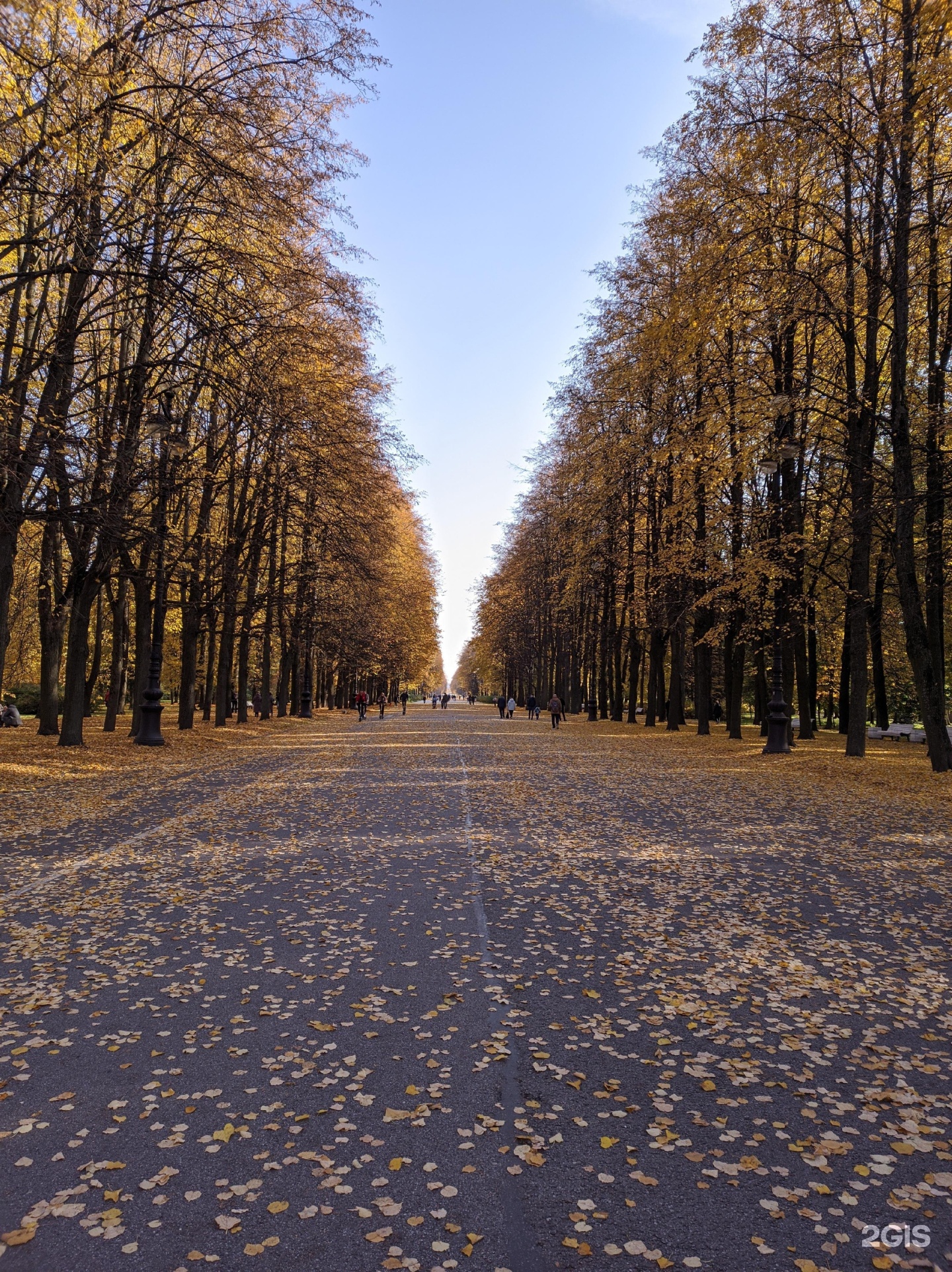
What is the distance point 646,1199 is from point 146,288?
12429mm

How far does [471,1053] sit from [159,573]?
54.7ft

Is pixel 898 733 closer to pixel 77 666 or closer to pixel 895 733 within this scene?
pixel 895 733

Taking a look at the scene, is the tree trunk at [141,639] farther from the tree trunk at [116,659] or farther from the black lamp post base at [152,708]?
the black lamp post base at [152,708]

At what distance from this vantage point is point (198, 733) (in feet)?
82.8

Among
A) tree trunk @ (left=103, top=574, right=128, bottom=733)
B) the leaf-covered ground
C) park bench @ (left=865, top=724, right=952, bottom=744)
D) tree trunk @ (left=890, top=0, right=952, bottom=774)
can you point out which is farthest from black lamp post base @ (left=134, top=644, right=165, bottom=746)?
park bench @ (left=865, top=724, right=952, bottom=744)

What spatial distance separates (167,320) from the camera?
56.7 ft

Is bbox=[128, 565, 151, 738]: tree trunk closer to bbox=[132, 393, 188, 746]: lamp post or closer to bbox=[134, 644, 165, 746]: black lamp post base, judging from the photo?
bbox=[132, 393, 188, 746]: lamp post

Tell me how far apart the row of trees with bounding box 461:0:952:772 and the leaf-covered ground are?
8.51m

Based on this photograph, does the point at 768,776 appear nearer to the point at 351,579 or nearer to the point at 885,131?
the point at 885,131

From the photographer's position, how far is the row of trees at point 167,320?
1074 cm

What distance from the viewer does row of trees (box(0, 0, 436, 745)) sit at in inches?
423

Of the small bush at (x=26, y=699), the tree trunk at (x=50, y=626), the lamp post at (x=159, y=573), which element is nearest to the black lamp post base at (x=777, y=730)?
the lamp post at (x=159, y=573)

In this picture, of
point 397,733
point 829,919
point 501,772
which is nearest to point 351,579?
point 397,733

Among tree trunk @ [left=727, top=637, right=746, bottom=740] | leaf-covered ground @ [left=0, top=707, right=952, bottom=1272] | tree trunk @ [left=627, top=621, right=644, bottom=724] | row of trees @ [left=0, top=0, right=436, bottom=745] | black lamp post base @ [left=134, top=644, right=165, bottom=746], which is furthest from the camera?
tree trunk @ [left=627, top=621, right=644, bottom=724]
